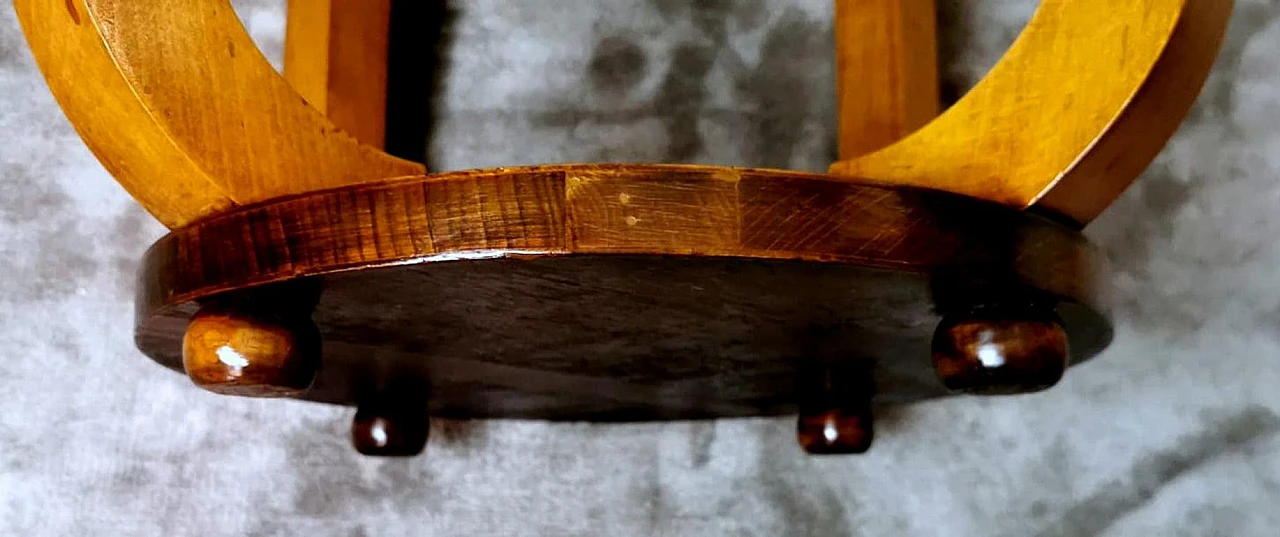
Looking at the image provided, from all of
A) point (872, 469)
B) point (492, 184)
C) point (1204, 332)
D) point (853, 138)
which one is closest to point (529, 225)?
point (492, 184)

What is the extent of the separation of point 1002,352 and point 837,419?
0.30 metres

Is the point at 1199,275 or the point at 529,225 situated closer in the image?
the point at 529,225

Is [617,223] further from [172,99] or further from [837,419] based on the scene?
[837,419]

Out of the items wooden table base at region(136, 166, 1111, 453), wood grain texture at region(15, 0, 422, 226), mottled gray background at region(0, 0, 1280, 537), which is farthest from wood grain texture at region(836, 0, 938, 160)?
wood grain texture at region(15, 0, 422, 226)

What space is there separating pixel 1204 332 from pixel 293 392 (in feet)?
2.30

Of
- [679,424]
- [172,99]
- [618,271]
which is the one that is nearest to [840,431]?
[679,424]

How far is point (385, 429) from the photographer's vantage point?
75 cm

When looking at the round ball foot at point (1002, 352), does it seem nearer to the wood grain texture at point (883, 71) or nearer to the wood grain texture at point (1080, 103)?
the wood grain texture at point (1080, 103)

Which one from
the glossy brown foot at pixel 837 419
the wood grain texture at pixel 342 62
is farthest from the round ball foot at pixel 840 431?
the wood grain texture at pixel 342 62

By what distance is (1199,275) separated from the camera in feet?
2.82

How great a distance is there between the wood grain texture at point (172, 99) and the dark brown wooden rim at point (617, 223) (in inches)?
1.2

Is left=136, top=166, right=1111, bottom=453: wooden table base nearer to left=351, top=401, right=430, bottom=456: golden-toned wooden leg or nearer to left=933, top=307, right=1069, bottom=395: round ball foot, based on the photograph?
left=933, top=307, right=1069, bottom=395: round ball foot

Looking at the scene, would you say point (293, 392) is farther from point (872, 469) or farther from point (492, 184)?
point (872, 469)

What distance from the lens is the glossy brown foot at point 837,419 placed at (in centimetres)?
75
